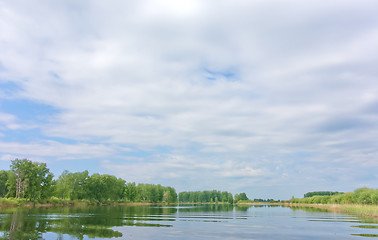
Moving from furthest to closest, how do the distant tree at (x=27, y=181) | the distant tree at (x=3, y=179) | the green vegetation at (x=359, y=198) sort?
the distant tree at (x=3, y=179)
the distant tree at (x=27, y=181)
the green vegetation at (x=359, y=198)

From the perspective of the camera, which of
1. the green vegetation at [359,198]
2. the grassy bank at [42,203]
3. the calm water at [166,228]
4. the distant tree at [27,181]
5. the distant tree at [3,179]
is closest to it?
the calm water at [166,228]

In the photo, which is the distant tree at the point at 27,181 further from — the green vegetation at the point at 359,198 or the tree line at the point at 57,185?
the green vegetation at the point at 359,198

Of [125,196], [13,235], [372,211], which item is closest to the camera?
[13,235]

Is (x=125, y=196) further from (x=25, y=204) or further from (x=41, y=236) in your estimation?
(x=41, y=236)

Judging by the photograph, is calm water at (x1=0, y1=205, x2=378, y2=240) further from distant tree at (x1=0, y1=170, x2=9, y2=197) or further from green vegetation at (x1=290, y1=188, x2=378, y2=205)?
distant tree at (x1=0, y1=170, x2=9, y2=197)

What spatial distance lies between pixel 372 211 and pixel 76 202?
121 m

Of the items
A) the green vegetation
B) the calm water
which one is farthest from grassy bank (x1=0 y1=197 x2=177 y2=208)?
the green vegetation

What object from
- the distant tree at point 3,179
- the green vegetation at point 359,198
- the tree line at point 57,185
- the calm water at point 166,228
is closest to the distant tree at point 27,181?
the tree line at point 57,185

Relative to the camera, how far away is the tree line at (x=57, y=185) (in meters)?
107

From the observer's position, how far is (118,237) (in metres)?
30.3

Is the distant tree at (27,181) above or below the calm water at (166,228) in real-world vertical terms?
above

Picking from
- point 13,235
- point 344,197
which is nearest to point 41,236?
point 13,235

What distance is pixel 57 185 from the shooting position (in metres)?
143

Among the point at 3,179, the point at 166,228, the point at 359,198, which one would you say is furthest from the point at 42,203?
the point at 359,198
